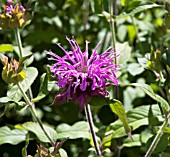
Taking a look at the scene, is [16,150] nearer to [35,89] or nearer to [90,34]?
[35,89]

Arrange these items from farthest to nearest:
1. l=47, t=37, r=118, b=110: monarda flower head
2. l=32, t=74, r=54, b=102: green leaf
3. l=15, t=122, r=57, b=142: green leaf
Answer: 1. l=15, t=122, r=57, b=142: green leaf
2. l=32, t=74, r=54, b=102: green leaf
3. l=47, t=37, r=118, b=110: monarda flower head

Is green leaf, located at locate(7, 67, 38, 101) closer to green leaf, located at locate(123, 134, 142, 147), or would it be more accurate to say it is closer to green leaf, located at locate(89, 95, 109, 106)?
green leaf, located at locate(89, 95, 109, 106)

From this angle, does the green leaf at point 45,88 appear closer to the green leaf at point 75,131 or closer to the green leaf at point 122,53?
the green leaf at point 75,131

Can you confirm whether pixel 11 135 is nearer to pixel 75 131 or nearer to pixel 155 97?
pixel 75 131

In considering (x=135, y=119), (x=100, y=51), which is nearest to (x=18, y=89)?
(x=135, y=119)

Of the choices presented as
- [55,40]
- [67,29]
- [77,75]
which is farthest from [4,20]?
[67,29]

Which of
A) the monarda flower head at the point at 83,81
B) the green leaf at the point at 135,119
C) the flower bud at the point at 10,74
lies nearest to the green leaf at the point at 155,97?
the monarda flower head at the point at 83,81

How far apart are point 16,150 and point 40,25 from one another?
61 cm

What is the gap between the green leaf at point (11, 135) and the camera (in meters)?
1.33

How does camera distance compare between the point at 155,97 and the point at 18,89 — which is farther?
the point at 18,89

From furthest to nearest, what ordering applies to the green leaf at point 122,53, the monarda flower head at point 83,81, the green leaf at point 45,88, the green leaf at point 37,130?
1. the green leaf at point 122,53
2. the green leaf at point 37,130
3. the green leaf at point 45,88
4. the monarda flower head at point 83,81

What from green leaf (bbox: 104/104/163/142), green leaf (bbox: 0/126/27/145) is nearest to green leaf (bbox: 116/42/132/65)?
green leaf (bbox: 104/104/163/142)

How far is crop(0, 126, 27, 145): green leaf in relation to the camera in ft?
4.35

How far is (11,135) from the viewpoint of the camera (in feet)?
4.50
